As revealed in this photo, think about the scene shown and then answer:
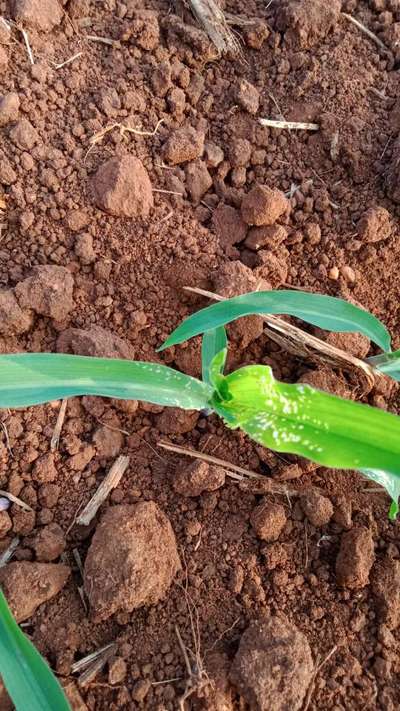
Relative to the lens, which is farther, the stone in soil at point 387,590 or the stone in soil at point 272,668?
the stone in soil at point 387,590

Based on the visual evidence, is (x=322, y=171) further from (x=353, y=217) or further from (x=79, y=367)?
(x=79, y=367)

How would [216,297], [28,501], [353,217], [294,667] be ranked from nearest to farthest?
[294,667], [28,501], [216,297], [353,217]

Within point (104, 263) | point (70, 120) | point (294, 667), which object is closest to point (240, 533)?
point (294, 667)

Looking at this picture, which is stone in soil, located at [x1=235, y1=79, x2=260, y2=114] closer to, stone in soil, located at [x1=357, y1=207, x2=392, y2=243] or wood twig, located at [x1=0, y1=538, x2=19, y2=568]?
stone in soil, located at [x1=357, y1=207, x2=392, y2=243]

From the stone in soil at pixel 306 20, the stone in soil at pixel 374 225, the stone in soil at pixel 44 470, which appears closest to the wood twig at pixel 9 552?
the stone in soil at pixel 44 470

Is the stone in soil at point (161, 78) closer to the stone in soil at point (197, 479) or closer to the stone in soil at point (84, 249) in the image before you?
the stone in soil at point (84, 249)

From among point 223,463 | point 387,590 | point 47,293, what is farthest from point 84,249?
point 387,590

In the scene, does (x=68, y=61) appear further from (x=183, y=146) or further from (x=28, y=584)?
(x=28, y=584)
